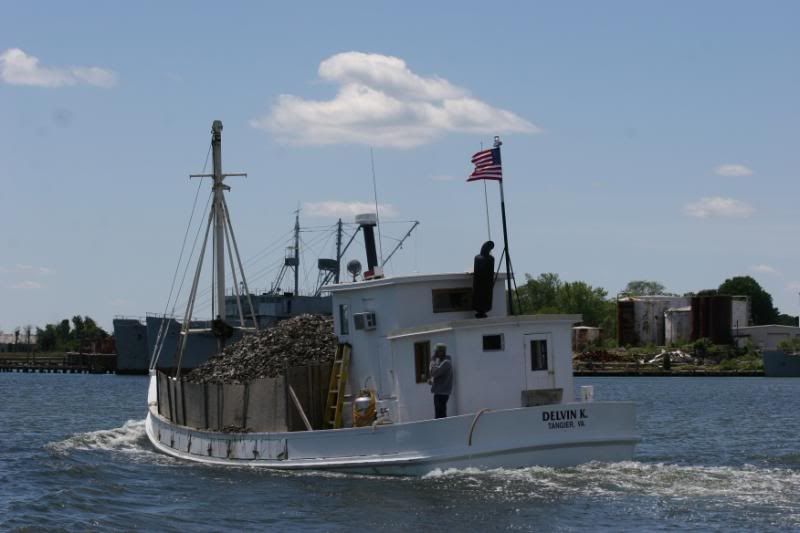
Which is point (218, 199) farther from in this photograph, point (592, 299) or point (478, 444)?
point (592, 299)

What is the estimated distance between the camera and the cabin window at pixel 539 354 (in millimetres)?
23531

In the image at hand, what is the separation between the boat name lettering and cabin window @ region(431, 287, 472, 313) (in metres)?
3.58

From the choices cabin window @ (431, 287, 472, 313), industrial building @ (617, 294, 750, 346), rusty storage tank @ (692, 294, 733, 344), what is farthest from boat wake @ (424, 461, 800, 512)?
industrial building @ (617, 294, 750, 346)

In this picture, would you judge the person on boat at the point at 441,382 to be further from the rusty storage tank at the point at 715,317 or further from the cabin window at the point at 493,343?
the rusty storage tank at the point at 715,317

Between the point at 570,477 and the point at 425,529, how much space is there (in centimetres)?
385

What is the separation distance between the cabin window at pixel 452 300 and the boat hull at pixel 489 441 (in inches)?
118

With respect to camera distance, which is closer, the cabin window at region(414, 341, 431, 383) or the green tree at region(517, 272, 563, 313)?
the cabin window at region(414, 341, 431, 383)

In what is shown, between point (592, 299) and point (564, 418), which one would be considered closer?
point (564, 418)

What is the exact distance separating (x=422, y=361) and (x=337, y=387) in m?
2.61

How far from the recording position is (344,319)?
25953 mm

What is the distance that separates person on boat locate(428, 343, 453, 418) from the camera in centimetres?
2277

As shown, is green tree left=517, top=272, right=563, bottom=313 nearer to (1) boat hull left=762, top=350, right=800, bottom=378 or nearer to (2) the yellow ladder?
(1) boat hull left=762, top=350, right=800, bottom=378

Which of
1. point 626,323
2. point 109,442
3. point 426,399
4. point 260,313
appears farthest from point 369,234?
point 626,323

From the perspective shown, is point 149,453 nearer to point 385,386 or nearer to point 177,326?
point 385,386
